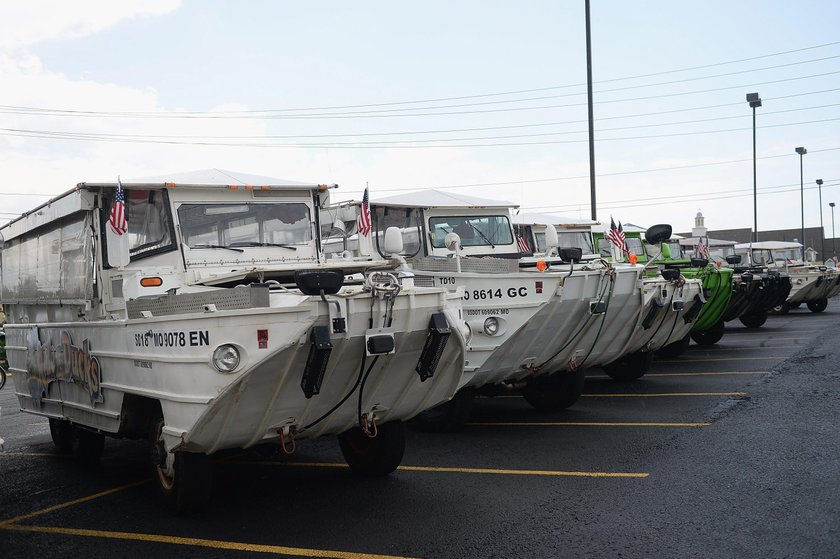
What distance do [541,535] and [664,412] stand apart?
430 cm

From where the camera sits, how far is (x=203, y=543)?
5160mm

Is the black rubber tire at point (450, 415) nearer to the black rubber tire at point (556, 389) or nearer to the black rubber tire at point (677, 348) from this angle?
the black rubber tire at point (556, 389)

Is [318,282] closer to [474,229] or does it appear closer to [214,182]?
[214,182]

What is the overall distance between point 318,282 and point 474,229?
18.9 feet

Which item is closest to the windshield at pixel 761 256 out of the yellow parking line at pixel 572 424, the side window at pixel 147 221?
the yellow parking line at pixel 572 424

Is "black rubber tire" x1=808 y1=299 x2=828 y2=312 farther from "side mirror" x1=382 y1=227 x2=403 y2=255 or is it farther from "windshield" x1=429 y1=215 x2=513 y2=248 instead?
"side mirror" x1=382 y1=227 x2=403 y2=255

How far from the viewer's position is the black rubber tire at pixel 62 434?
8320 millimetres

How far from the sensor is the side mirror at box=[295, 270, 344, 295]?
483 centimetres

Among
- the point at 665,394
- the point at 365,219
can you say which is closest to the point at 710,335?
the point at 665,394

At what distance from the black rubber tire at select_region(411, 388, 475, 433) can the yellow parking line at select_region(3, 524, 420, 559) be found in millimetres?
3513

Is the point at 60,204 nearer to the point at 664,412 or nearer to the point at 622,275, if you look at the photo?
the point at 622,275

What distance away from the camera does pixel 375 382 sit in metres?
5.58

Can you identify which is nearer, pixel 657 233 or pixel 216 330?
pixel 216 330

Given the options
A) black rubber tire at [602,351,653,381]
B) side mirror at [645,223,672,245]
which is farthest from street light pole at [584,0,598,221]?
side mirror at [645,223,672,245]
